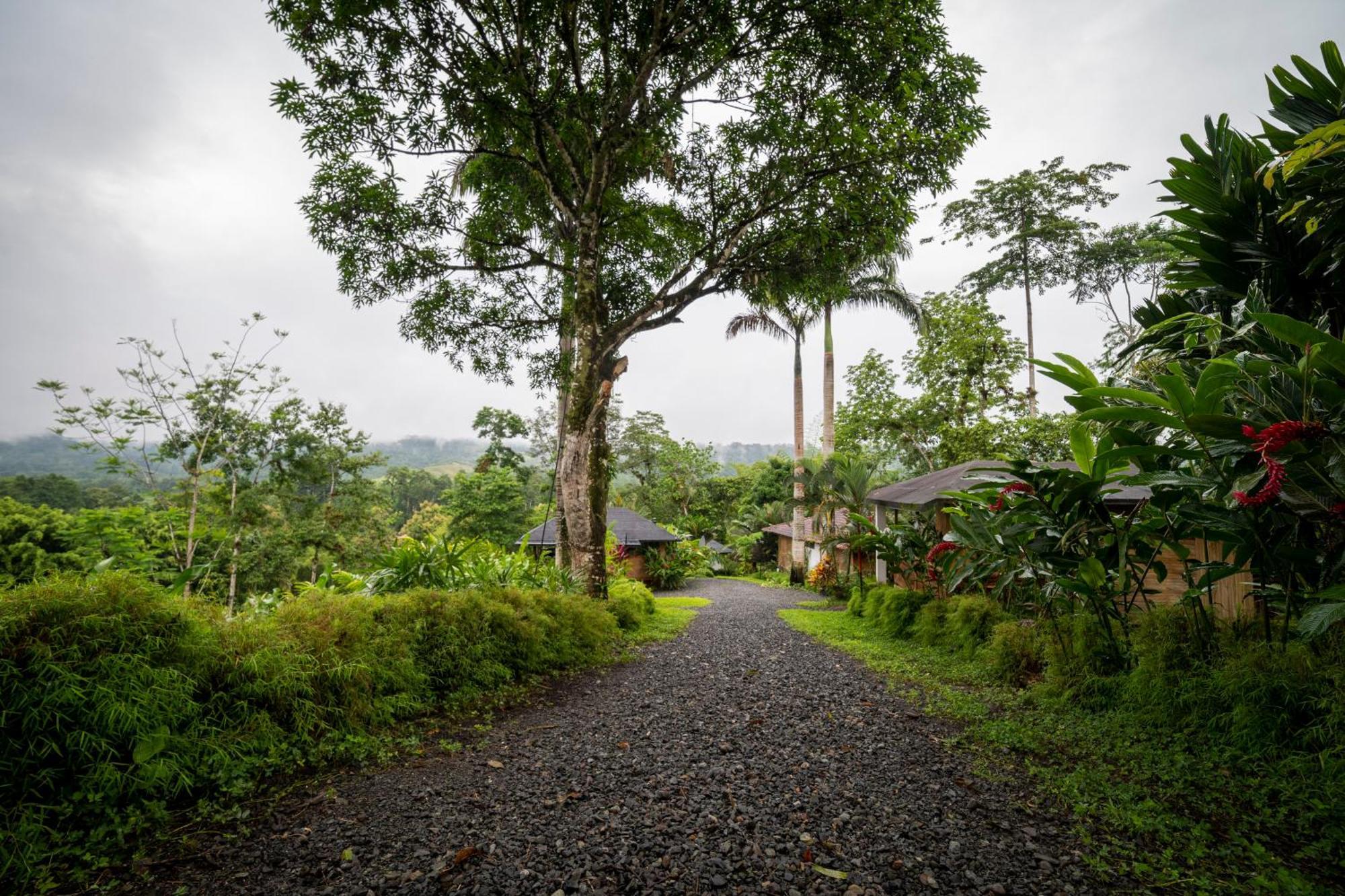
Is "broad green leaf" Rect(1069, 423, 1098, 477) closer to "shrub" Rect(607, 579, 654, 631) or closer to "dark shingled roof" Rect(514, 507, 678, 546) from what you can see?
"shrub" Rect(607, 579, 654, 631)

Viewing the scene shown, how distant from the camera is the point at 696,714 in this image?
13.0 ft

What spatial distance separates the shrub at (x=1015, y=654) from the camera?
14.9 feet

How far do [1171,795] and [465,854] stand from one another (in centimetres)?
317

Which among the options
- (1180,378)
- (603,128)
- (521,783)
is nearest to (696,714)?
(521,783)

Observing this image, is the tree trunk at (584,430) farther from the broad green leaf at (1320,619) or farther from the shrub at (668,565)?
→ the shrub at (668,565)

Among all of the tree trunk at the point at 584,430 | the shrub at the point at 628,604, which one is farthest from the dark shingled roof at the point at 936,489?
the tree trunk at the point at 584,430

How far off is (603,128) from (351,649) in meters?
6.07

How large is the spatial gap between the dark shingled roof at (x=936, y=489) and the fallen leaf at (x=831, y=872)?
5.50m

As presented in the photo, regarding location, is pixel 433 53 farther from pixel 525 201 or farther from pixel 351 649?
pixel 351 649

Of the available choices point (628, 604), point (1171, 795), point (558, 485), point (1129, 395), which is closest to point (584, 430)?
point (558, 485)

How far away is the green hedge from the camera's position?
2049 millimetres

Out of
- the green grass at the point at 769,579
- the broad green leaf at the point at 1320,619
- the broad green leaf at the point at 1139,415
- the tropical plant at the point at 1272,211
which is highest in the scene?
the tropical plant at the point at 1272,211

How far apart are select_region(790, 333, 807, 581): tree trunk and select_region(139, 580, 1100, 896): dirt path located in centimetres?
1378

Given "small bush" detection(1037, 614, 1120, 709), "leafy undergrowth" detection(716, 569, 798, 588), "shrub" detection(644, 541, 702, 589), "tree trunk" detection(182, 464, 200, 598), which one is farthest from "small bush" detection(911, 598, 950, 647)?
"shrub" detection(644, 541, 702, 589)
